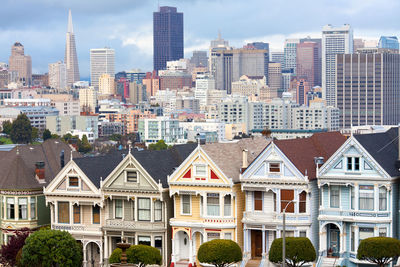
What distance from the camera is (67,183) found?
65812 millimetres

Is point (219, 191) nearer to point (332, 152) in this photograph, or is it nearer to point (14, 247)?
point (332, 152)

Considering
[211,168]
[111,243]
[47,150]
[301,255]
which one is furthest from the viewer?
[47,150]

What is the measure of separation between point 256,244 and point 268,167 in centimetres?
450

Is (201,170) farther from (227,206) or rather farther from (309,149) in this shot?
(309,149)

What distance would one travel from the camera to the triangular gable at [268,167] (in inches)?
2312

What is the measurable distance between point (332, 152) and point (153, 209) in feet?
34.7

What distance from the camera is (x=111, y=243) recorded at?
64938mm

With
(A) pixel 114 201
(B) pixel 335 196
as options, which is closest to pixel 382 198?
(B) pixel 335 196

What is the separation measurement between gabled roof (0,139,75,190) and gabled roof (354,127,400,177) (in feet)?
68.2

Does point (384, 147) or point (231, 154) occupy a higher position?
point (384, 147)

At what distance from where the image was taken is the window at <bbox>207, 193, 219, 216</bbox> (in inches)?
2405

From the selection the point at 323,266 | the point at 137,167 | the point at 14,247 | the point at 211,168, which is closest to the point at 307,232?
the point at 323,266

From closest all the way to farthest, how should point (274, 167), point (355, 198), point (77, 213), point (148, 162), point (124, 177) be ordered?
point (355, 198)
point (274, 167)
point (124, 177)
point (148, 162)
point (77, 213)

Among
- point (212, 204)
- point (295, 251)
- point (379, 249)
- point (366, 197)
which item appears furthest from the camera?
point (212, 204)
